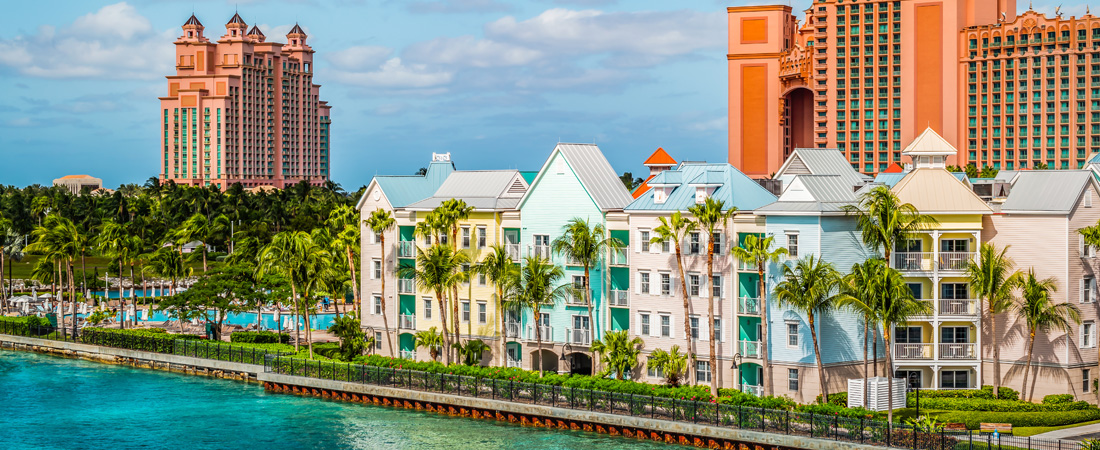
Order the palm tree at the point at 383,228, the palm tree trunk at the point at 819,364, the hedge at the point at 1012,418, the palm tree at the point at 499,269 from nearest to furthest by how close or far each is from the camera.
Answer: the hedge at the point at 1012,418 < the palm tree trunk at the point at 819,364 < the palm tree at the point at 499,269 < the palm tree at the point at 383,228

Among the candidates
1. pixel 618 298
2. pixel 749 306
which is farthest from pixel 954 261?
pixel 618 298

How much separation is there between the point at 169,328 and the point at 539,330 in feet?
141

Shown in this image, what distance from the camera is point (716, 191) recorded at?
73.6 m

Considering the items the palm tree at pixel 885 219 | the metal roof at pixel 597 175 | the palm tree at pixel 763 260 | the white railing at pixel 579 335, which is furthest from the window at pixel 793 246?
the white railing at pixel 579 335

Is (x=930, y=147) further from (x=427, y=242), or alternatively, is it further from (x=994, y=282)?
(x=427, y=242)

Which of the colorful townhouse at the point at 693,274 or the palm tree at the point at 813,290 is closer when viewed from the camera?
the palm tree at the point at 813,290

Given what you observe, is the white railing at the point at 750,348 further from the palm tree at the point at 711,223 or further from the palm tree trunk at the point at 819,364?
the palm tree trunk at the point at 819,364

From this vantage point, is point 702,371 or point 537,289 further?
point 537,289

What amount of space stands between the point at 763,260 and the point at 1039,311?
13.5m

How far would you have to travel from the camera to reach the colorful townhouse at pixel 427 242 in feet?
268

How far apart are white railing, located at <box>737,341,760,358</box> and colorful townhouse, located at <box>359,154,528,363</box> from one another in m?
16.9

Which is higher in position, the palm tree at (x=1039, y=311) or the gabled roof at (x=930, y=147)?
the gabled roof at (x=930, y=147)

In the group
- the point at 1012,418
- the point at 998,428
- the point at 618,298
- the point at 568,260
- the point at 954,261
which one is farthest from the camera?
the point at 568,260

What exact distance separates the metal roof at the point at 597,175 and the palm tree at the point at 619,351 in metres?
7.60
